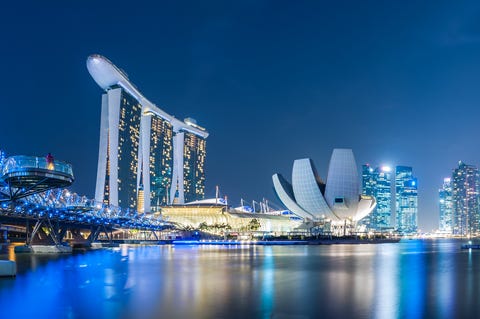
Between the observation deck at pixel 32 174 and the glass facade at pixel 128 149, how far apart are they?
8626 centimetres

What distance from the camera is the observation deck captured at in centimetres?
2953

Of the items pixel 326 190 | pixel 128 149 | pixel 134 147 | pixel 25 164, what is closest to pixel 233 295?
pixel 25 164

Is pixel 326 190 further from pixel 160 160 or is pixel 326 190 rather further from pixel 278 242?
pixel 160 160

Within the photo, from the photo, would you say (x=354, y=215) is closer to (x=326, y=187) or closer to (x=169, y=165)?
(x=326, y=187)

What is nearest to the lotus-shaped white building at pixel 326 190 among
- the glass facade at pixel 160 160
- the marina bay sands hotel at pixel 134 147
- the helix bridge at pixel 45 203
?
the marina bay sands hotel at pixel 134 147

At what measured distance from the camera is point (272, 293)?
20.7 m

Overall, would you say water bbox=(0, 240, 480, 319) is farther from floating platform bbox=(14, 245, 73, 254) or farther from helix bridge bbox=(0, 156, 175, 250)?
floating platform bbox=(14, 245, 73, 254)

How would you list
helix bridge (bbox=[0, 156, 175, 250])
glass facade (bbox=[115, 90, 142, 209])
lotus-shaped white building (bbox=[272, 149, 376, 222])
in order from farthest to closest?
1. lotus-shaped white building (bbox=[272, 149, 376, 222])
2. glass facade (bbox=[115, 90, 142, 209])
3. helix bridge (bbox=[0, 156, 175, 250])

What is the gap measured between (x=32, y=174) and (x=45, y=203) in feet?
81.5

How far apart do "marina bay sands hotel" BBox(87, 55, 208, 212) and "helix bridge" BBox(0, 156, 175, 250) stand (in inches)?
609

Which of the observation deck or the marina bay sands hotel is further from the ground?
the marina bay sands hotel

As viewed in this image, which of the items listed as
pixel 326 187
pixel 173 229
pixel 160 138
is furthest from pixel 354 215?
pixel 160 138

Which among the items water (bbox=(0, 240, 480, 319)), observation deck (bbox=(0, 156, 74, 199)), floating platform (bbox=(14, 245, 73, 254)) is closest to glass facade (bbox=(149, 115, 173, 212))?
floating platform (bbox=(14, 245, 73, 254))

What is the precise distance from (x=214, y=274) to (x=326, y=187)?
99201 millimetres
